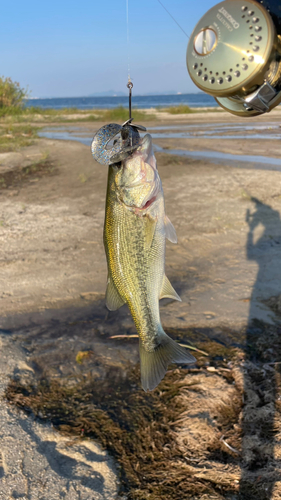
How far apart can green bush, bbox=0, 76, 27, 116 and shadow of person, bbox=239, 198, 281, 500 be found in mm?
21649

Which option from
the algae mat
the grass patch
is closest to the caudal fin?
the algae mat

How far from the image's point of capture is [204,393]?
3750 millimetres

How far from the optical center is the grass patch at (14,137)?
18109 millimetres

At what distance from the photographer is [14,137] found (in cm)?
2062

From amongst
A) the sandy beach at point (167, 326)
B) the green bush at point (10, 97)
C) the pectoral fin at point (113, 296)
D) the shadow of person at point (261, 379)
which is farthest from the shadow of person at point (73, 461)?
the green bush at point (10, 97)

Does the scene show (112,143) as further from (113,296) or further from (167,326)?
(167,326)

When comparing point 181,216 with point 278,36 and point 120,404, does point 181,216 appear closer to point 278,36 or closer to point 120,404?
point 120,404

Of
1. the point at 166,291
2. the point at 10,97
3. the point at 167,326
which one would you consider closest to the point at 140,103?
the point at 10,97

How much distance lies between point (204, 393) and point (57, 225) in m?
5.57

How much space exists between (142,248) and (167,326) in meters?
2.87

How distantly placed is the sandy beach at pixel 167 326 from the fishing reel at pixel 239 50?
2.80 metres

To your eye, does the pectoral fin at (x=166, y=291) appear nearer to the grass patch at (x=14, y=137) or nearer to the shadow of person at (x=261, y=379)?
the shadow of person at (x=261, y=379)

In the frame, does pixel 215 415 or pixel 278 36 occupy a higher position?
pixel 278 36

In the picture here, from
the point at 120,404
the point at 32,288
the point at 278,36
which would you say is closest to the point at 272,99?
→ the point at 278,36
